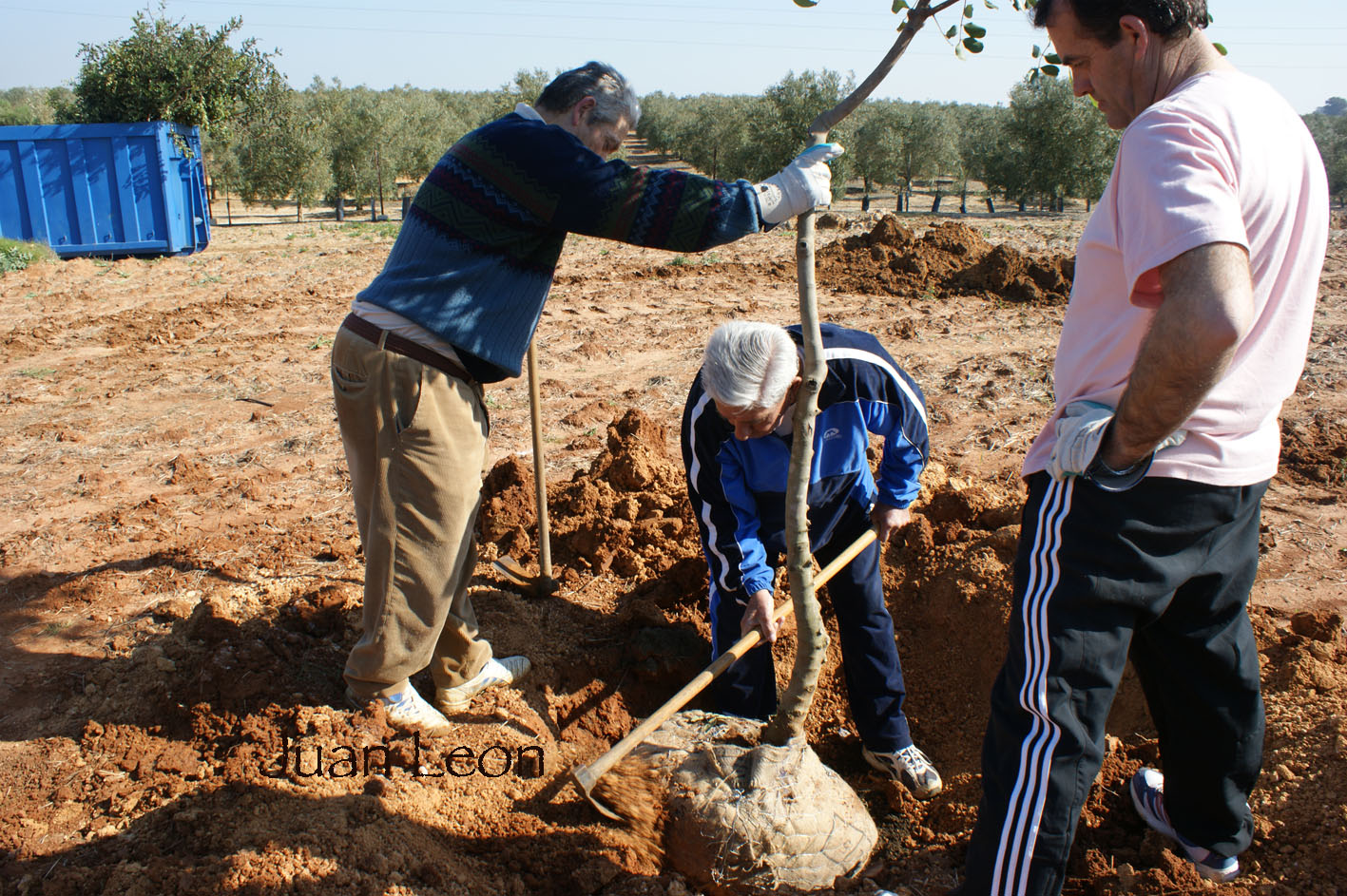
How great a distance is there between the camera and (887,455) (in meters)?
2.64

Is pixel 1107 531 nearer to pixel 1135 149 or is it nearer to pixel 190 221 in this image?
pixel 1135 149

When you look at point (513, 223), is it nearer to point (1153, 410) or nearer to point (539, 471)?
point (539, 471)

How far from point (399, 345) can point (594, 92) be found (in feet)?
2.81

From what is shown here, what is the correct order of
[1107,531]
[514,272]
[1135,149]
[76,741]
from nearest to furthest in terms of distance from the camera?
[1135,149] < [1107,531] < [514,272] < [76,741]

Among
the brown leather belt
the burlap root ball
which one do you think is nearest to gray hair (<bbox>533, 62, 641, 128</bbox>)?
the brown leather belt

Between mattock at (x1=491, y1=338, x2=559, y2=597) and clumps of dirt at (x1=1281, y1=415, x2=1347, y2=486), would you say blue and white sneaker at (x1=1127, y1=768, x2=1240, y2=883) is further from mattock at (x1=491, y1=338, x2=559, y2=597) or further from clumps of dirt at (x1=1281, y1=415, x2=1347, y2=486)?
clumps of dirt at (x1=1281, y1=415, x2=1347, y2=486)

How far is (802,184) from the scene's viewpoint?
1.91 metres

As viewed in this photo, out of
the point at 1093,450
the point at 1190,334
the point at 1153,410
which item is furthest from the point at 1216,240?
the point at 1093,450

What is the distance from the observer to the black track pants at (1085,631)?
1626mm

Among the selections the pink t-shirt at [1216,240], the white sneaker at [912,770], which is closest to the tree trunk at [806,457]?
the pink t-shirt at [1216,240]

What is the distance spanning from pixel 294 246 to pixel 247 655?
11802 millimetres

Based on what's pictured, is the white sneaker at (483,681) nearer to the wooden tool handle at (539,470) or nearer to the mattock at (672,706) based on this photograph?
the wooden tool handle at (539,470)

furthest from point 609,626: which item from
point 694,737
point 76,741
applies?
point 76,741

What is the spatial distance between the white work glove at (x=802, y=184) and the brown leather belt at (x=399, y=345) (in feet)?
3.20
